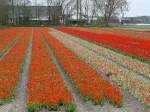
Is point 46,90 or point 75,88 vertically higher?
point 46,90

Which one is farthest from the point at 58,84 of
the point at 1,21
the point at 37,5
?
the point at 37,5

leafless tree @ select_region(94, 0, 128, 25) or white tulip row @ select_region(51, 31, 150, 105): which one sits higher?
leafless tree @ select_region(94, 0, 128, 25)

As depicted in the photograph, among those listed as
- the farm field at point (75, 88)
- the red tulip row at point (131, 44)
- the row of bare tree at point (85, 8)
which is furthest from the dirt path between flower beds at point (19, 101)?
the row of bare tree at point (85, 8)

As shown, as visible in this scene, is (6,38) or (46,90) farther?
(6,38)

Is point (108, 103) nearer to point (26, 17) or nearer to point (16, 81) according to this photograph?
point (16, 81)

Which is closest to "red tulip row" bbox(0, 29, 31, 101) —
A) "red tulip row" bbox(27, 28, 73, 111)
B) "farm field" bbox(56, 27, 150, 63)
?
"red tulip row" bbox(27, 28, 73, 111)

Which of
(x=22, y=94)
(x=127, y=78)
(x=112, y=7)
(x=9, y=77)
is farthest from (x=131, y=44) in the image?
(x=112, y=7)

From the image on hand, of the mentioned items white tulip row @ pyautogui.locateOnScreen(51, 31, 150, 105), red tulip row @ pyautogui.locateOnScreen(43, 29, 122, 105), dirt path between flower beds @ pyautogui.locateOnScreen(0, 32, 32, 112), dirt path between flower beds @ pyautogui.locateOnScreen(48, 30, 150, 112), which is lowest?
dirt path between flower beds @ pyautogui.locateOnScreen(48, 30, 150, 112)

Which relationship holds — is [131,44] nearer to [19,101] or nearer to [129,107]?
[129,107]

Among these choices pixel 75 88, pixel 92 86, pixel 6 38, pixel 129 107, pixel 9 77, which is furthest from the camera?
pixel 6 38

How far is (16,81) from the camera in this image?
500 inches

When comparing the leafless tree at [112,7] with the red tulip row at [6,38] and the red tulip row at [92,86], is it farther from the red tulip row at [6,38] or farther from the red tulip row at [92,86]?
the red tulip row at [92,86]

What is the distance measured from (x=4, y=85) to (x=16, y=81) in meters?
1.03

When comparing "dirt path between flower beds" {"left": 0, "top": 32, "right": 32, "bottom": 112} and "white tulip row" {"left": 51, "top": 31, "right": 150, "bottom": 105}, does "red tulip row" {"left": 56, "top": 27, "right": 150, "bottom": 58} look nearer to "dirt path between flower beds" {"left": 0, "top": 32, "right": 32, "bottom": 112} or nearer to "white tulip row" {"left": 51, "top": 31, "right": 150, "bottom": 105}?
"white tulip row" {"left": 51, "top": 31, "right": 150, "bottom": 105}
